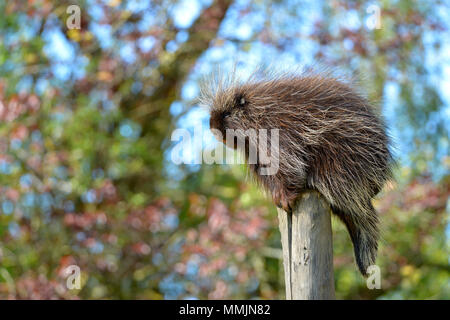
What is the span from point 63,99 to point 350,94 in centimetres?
392

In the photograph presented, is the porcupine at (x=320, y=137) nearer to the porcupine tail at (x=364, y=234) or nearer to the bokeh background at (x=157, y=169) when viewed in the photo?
the porcupine tail at (x=364, y=234)

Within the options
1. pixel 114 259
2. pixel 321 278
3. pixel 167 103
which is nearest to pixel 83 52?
pixel 167 103

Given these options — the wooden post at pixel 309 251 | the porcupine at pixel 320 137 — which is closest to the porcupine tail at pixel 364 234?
the porcupine at pixel 320 137

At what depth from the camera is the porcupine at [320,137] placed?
277 cm

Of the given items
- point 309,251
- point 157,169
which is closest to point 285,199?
point 309,251

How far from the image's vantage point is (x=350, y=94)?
2998mm

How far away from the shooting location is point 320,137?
2803 mm

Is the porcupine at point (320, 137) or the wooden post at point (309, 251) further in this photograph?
the porcupine at point (320, 137)

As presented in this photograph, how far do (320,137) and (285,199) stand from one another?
0.37 m

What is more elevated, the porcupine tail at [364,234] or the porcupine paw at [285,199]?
the porcupine paw at [285,199]

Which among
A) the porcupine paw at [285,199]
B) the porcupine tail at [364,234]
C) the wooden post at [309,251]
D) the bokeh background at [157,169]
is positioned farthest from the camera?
the bokeh background at [157,169]

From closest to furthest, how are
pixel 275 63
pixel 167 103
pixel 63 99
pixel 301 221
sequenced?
pixel 301 221 < pixel 275 63 < pixel 63 99 < pixel 167 103

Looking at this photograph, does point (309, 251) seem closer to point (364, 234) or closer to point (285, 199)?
point (285, 199)
